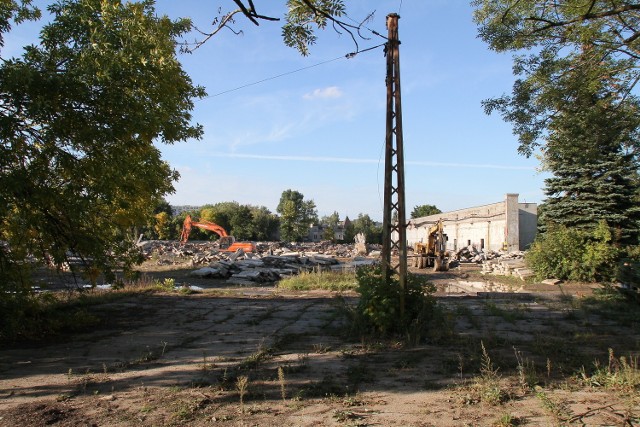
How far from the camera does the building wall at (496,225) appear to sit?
3497cm

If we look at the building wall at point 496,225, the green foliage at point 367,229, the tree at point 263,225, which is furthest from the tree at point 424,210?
the building wall at point 496,225

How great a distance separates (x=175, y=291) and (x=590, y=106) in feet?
46.3

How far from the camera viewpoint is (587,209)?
77.7ft

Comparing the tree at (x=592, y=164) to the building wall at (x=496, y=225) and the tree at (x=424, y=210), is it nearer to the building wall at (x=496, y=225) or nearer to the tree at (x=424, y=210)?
the building wall at (x=496, y=225)

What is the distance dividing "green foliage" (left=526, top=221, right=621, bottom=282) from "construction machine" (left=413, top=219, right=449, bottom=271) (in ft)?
26.8

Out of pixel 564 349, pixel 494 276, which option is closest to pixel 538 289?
pixel 494 276

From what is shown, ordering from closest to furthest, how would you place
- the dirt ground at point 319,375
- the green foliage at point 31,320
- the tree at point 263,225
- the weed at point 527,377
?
1. the dirt ground at point 319,375
2. the weed at point 527,377
3. the green foliage at point 31,320
4. the tree at point 263,225

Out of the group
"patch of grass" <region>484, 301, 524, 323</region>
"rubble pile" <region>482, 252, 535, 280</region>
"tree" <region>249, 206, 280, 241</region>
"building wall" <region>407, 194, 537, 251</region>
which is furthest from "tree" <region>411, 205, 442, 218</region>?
"patch of grass" <region>484, 301, 524, 323</region>

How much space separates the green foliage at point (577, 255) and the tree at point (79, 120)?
17648 mm

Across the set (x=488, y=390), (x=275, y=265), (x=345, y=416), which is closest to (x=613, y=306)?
(x=488, y=390)

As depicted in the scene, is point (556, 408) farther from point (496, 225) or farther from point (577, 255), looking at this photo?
point (496, 225)

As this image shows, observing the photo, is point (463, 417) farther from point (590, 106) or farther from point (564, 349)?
point (590, 106)

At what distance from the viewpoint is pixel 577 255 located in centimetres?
1961

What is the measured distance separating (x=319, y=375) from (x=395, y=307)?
240 cm
